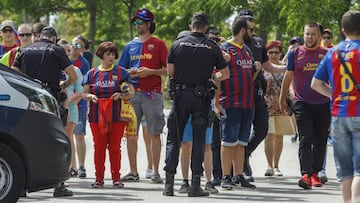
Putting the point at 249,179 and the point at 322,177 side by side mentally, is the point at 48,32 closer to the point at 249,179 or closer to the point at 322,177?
the point at 249,179

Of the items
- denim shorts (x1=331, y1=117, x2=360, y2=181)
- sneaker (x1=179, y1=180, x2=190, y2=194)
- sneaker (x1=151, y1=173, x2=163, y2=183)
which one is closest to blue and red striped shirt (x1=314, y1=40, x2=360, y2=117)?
denim shorts (x1=331, y1=117, x2=360, y2=181)

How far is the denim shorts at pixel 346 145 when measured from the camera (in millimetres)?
9234

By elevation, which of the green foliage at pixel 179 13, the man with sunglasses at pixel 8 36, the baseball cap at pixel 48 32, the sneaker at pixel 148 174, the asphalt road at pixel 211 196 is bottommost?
the asphalt road at pixel 211 196

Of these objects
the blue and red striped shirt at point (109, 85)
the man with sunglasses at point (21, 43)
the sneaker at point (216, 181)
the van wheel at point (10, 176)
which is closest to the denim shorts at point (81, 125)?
the blue and red striped shirt at point (109, 85)

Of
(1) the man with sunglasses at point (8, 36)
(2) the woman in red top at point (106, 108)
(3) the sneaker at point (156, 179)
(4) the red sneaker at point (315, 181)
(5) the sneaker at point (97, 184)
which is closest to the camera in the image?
(5) the sneaker at point (97, 184)

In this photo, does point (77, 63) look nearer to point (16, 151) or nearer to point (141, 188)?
point (141, 188)

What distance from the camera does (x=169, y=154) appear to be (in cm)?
1238

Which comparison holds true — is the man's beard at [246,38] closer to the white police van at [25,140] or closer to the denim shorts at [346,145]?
the white police van at [25,140]

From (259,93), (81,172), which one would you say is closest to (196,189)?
(259,93)

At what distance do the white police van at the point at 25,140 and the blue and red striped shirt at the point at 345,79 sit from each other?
264 centimetres

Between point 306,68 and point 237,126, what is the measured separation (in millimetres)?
1079

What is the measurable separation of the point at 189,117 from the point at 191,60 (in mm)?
688

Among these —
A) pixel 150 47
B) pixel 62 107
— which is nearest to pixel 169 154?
pixel 62 107

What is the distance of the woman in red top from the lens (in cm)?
1338
